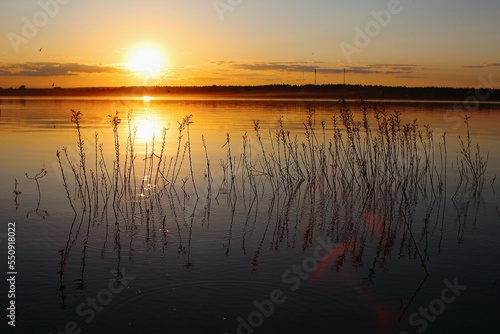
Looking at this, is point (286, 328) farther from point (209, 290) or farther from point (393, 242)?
point (393, 242)

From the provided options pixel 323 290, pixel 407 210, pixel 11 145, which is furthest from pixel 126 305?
pixel 11 145

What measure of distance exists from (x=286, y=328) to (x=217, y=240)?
119 inches

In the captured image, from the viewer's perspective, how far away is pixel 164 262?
24.0 ft
